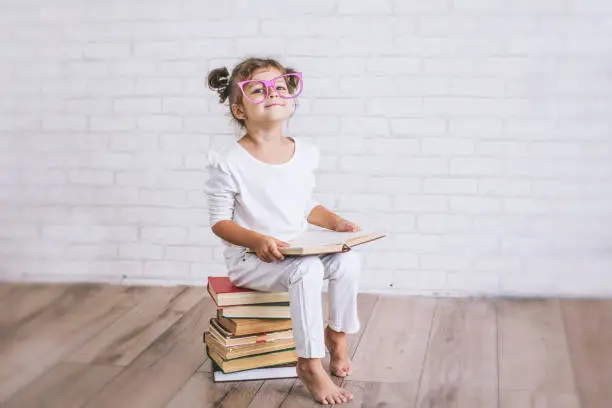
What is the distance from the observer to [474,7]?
337 centimetres

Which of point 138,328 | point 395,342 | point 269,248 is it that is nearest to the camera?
point 269,248

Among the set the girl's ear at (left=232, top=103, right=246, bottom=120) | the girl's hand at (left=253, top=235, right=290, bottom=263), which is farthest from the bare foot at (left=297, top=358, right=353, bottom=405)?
the girl's ear at (left=232, top=103, right=246, bottom=120)

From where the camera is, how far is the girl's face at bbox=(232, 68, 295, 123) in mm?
2551

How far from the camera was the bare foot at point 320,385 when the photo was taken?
2400 mm

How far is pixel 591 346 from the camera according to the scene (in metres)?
2.92

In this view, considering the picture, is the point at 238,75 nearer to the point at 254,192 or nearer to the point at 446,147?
the point at 254,192

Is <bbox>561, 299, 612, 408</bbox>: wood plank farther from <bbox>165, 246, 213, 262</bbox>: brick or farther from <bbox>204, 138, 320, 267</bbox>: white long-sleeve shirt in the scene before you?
<bbox>165, 246, 213, 262</bbox>: brick

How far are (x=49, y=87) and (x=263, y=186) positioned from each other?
151 centimetres

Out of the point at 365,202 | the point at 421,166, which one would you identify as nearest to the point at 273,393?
the point at 365,202

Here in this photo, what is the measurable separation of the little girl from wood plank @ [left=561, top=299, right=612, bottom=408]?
69 centimetres

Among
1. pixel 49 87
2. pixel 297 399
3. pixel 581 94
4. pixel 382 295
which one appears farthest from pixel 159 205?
pixel 581 94

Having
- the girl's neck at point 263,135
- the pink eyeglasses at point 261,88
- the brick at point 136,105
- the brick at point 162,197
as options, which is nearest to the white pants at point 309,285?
the girl's neck at point 263,135

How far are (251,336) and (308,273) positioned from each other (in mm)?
295

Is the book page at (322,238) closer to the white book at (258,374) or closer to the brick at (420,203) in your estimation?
the white book at (258,374)
